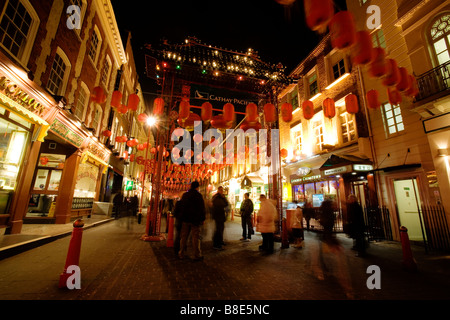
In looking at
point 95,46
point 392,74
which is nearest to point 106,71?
point 95,46

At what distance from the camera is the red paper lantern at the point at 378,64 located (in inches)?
226

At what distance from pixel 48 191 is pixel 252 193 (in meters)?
15.6

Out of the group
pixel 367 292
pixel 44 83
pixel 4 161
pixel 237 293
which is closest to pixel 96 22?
pixel 44 83

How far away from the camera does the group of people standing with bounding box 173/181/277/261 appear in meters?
5.36

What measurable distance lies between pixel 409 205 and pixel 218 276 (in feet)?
31.8

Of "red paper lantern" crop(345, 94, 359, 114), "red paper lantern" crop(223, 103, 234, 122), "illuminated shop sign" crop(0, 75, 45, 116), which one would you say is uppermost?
"red paper lantern" crop(345, 94, 359, 114)

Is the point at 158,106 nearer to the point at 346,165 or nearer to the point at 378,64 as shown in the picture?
the point at 378,64

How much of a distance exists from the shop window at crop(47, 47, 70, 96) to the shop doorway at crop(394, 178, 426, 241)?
16240 millimetres

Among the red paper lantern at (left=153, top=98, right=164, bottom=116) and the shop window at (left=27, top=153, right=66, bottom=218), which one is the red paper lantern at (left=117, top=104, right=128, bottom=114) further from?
the shop window at (left=27, top=153, right=66, bottom=218)

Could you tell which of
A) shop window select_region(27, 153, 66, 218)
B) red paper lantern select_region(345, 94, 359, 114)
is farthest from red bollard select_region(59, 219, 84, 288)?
red paper lantern select_region(345, 94, 359, 114)

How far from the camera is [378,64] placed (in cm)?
581

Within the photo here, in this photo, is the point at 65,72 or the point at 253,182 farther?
the point at 253,182
